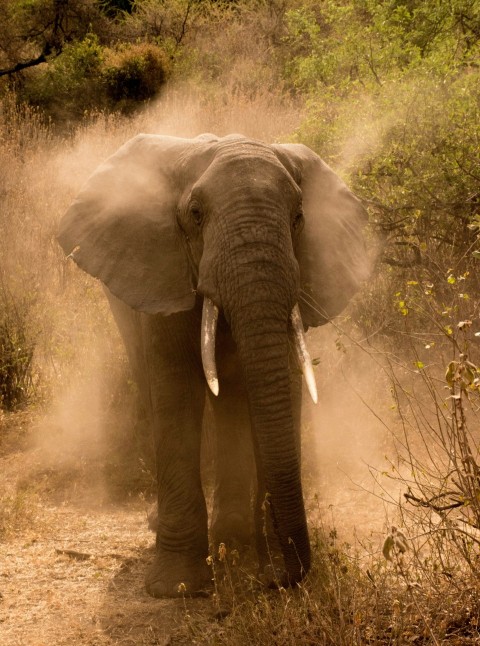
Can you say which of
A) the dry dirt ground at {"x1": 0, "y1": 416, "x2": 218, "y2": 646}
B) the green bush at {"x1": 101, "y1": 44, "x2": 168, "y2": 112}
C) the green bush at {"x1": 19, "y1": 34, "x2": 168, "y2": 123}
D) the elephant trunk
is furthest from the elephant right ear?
the green bush at {"x1": 101, "y1": 44, "x2": 168, "y2": 112}

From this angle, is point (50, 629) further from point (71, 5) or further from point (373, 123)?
point (71, 5)

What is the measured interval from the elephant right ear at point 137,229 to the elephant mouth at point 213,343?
27 cm

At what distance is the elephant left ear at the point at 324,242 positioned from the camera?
15.7 ft

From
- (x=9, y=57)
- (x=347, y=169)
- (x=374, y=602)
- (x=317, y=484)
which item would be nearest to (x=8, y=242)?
(x=347, y=169)

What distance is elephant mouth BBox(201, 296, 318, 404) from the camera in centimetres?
419

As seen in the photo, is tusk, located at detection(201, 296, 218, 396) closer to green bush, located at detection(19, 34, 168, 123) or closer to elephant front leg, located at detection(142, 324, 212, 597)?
elephant front leg, located at detection(142, 324, 212, 597)

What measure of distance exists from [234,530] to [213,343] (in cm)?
167

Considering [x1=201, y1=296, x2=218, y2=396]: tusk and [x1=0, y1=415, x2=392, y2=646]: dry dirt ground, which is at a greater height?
[x1=201, y1=296, x2=218, y2=396]: tusk

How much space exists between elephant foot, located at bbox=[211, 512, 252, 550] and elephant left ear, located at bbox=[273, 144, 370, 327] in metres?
1.45

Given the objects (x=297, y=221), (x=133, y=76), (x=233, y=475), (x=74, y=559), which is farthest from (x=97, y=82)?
(x=297, y=221)

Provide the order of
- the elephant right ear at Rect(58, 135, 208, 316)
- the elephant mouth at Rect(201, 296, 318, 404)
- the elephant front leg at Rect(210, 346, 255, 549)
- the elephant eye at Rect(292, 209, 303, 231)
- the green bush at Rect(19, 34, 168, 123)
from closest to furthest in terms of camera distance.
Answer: the elephant mouth at Rect(201, 296, 318, 404)
the elephant eye at Rect(292, 209, 303, 231)
the elephant right ear at Rect(58, 135, 208, 316)
the elephant front leg at Rect(210, 346, 255, 549)
the green bush at Rect(19, 34, 168, 123)

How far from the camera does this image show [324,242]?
193 inches

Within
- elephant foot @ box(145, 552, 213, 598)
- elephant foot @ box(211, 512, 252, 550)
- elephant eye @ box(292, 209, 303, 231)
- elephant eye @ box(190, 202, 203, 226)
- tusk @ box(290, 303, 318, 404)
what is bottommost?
elephant foot @ box(145, 552, 213, 598)

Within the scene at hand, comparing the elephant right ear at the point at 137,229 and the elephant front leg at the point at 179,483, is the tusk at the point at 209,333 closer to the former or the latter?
the elephant right ear at the point at 137,229
